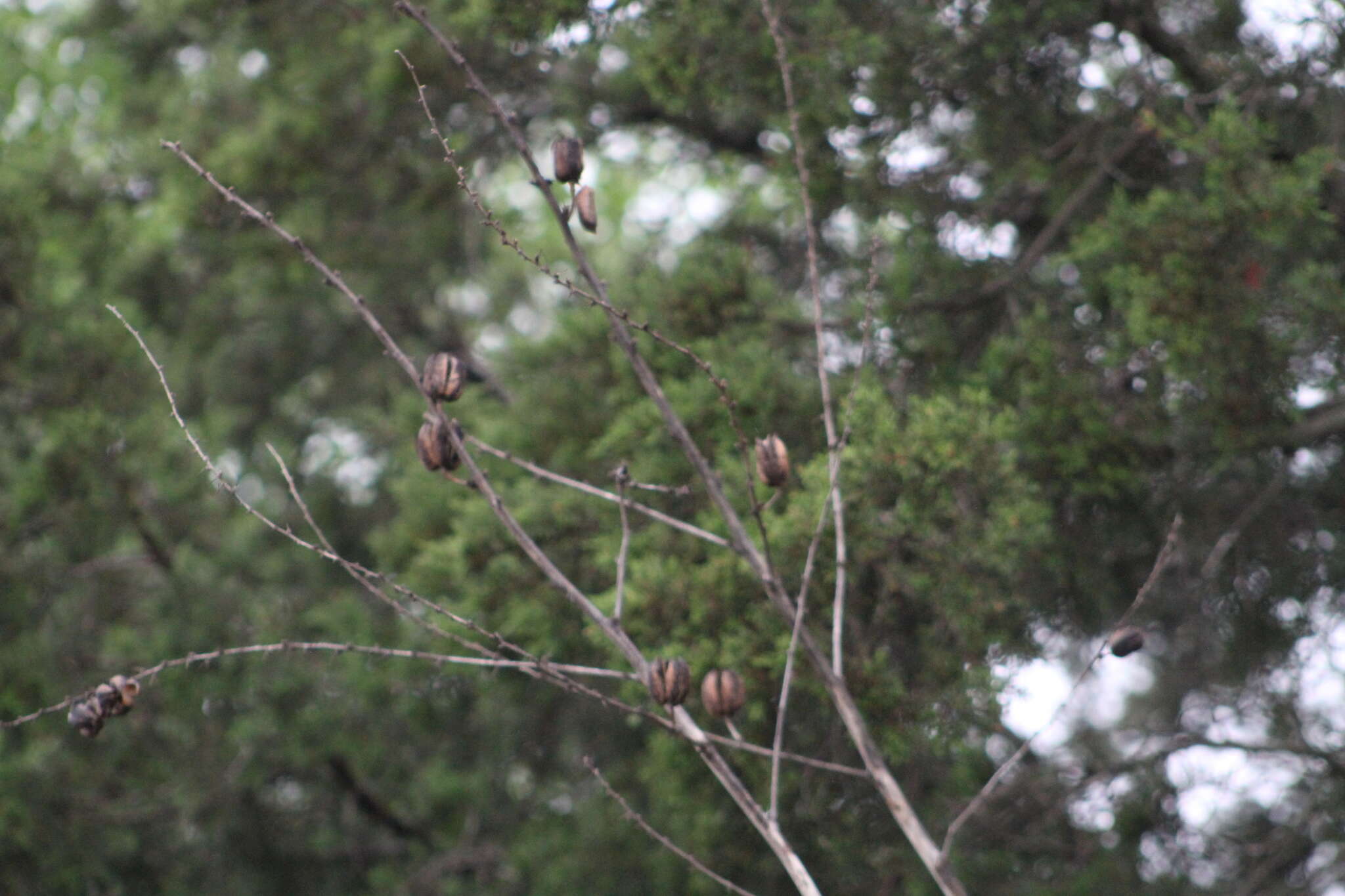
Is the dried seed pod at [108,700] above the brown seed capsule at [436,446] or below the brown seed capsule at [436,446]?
below

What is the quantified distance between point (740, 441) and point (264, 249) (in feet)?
14.7

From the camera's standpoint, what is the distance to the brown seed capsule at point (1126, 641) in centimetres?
234

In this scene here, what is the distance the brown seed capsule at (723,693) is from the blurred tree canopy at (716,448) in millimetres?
1416

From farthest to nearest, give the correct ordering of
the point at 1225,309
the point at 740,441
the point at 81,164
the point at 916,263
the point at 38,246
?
the point at 81,164 < the point at 38,246 < the point at 916,263 < the point at 1225,309 < the point at 740,441

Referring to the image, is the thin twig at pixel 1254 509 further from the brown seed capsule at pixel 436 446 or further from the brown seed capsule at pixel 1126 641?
the brown seed capsule at pixel 436 446

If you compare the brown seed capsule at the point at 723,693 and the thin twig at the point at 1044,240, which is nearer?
the brown seed capsule at the point at 723,693

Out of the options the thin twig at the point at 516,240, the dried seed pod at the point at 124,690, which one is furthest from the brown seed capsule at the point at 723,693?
the dried seed pod at the point at 124,690

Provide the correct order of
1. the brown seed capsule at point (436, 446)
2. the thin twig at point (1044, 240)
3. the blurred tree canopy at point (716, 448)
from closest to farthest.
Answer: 1. the brown seed capsule at point (436, 446)
2. the blurred tree canopy at point (716, 448)
3. the thin twig at point (1044, 240)

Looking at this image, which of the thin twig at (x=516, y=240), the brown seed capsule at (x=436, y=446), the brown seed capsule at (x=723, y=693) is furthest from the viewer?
the brown seed capsule at (x=723, y=693)

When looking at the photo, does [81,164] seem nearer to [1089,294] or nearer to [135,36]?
[135,36]

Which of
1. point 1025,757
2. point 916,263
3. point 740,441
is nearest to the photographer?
point 740,441

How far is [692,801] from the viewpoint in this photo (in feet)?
14.1

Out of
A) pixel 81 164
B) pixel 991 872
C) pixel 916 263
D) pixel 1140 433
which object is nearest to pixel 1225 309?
pixel 1140 433

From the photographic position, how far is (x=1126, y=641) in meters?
2.36
